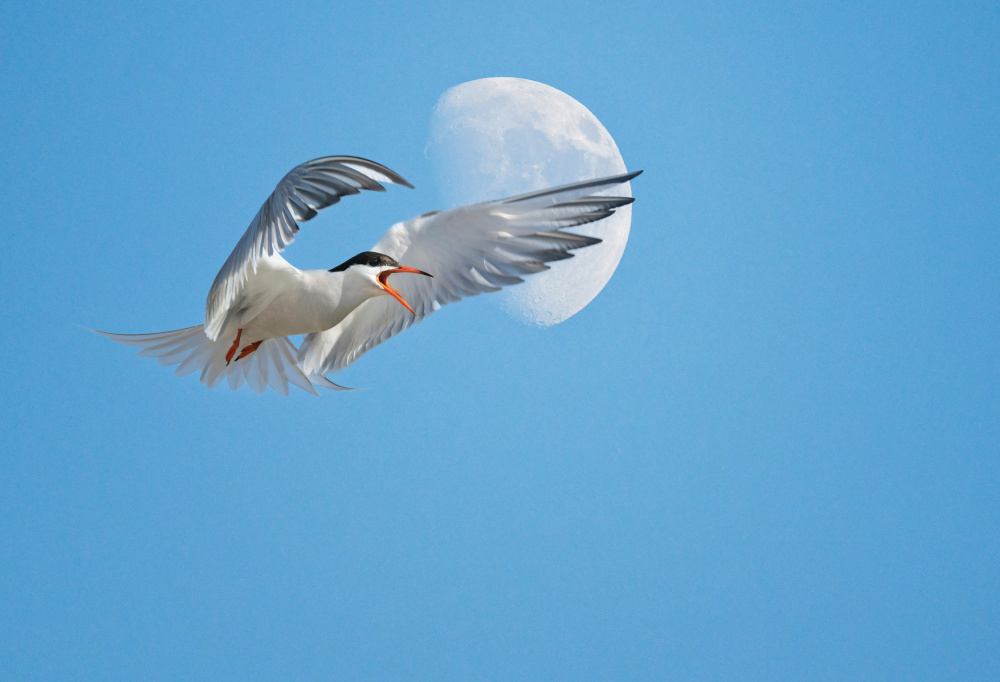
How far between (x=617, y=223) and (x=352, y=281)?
3605 millimetres

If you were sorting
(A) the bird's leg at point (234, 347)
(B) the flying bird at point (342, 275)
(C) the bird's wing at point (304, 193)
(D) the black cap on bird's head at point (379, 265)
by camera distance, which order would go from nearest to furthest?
(C) the bird's wing at point (304, 193)
(B) the flying bird at point (342, 275)
(D) the black cap on bird's head at point (379, 265)
(A) the bird's leg at point (234, 347)

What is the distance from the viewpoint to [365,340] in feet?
14.6

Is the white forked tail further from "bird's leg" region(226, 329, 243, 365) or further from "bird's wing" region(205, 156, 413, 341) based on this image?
"bird's wing" region(205, 156, 413, 341)

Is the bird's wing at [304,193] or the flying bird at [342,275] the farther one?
the flying bird at [342,275]

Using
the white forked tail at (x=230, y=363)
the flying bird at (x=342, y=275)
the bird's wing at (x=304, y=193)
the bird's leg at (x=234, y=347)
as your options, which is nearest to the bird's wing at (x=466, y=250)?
the flying bird at (x=342, y=275)

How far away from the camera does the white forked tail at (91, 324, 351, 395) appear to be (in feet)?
14.8

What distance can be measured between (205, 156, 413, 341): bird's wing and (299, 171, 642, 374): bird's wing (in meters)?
0.71

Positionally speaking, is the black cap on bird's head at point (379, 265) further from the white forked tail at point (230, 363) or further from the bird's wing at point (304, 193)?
the white forked tail at point (230, 363)

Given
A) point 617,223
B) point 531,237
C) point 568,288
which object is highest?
point 617,223

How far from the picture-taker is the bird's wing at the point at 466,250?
11.5ft

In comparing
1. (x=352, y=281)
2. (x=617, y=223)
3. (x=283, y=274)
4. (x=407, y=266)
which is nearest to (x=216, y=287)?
(x=283, y=274)

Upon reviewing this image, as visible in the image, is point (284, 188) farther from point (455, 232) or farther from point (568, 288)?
point (568, 288)

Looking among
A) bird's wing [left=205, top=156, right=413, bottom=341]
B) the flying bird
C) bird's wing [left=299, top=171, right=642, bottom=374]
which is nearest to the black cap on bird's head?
the flying bird

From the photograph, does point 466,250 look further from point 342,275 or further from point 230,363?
point 230,363
